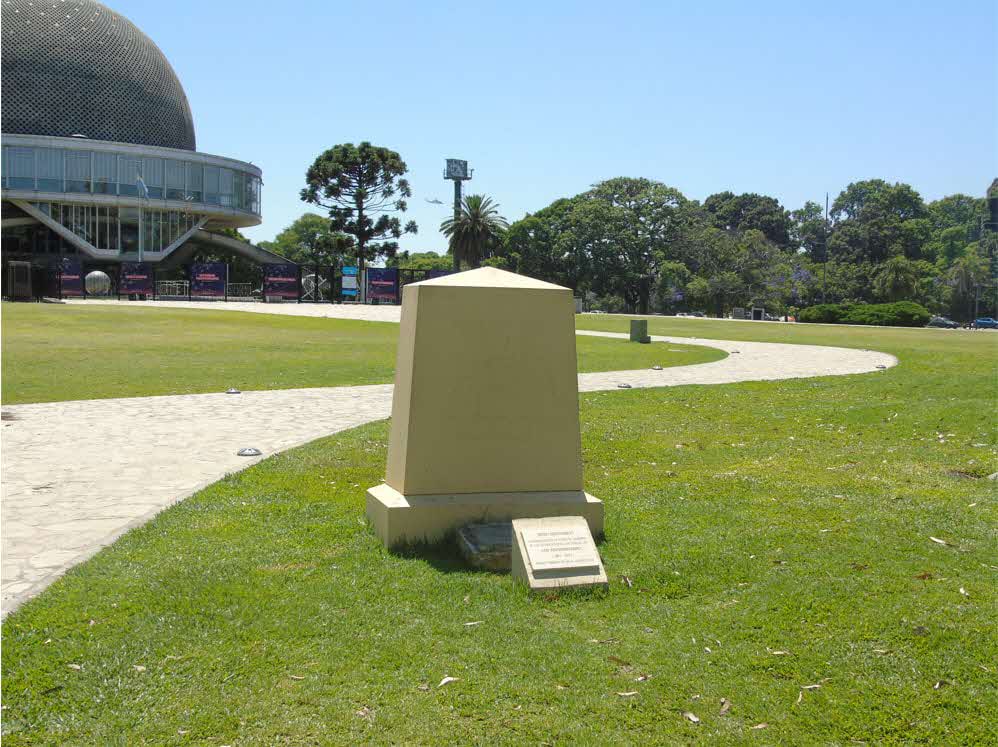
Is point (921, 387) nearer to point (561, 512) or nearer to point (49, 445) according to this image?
point (561, 512)

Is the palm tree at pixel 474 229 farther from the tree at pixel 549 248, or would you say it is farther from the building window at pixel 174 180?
the building window at pixel 174 180

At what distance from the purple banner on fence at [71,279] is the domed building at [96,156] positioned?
1687 cm

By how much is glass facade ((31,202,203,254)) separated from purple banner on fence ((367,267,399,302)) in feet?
65.9

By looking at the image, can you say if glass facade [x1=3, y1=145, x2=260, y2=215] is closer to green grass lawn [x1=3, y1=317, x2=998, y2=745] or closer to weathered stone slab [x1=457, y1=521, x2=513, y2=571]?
green grass lawn [x1=3, y1=317, x2=998, y2=745]

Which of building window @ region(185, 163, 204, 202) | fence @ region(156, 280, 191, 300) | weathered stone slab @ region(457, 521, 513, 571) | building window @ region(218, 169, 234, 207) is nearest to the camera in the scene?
weathered stone slab @ region(457, 521, 513, 571)

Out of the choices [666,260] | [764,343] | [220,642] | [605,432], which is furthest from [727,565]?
[666,260]

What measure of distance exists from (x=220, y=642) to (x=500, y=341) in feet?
7.90

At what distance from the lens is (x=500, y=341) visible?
225 inches

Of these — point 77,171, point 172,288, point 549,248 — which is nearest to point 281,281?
point 172,288

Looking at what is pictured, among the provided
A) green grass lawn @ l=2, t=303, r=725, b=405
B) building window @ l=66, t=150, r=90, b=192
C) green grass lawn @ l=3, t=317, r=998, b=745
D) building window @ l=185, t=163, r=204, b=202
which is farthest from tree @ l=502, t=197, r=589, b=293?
green grass lawn @ l=3, t=317, r=998, b=745

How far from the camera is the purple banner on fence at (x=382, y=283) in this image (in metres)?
61.3

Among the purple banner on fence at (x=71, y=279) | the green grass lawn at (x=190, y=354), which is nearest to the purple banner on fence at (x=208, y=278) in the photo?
the purple banner on fence at (x=71, y=279)

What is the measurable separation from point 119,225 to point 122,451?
66.1 metres

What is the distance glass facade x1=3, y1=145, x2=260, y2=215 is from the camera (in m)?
66.0
